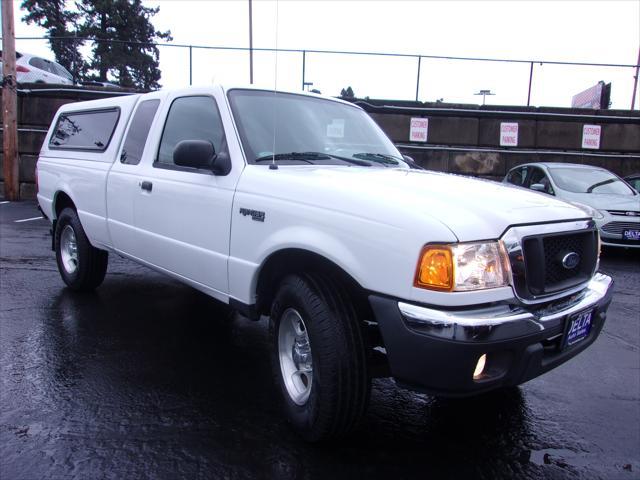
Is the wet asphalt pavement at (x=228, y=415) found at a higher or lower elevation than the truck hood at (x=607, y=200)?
lower

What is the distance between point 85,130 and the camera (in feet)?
17.0

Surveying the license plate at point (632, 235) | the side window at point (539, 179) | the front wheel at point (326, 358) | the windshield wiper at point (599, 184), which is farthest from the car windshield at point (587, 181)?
the front wheel at point (326, 358)

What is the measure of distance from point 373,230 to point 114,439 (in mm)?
1770

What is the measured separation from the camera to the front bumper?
212cm

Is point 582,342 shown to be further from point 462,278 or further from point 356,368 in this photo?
point 356,368

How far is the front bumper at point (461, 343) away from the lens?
2119 mm

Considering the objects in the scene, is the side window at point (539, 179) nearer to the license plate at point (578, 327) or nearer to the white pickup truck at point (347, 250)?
the white pickup truck at point (347, 250)

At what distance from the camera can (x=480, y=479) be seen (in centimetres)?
249

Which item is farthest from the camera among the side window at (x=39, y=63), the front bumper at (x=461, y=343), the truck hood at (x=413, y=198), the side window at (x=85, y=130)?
the side window at (x=39, y=63)

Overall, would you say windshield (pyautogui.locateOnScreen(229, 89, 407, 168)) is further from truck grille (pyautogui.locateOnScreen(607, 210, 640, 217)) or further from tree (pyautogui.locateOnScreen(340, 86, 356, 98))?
tree (pyautogui.locateOnScreen(340, 86, 356, 98))

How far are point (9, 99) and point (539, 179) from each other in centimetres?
1237

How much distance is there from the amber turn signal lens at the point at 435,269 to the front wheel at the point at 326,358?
1.49 ft

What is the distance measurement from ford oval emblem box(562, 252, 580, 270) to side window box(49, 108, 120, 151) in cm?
393

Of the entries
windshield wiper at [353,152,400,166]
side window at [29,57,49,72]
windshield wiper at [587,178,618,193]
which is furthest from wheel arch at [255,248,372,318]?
side window at [29,57,49,72]
